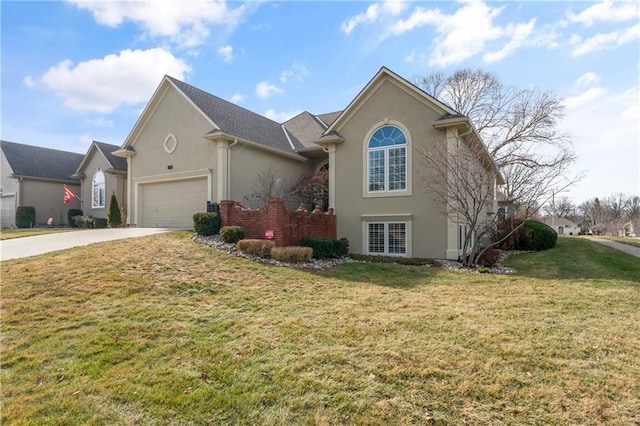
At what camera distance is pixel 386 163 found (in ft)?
47.5

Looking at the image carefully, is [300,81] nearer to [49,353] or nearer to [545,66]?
[545,66]

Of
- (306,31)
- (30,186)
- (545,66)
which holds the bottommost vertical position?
(30,186)

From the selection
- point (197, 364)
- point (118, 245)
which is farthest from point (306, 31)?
point (197, 364)

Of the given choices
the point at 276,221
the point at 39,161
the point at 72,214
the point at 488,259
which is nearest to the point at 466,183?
the point at 488,259

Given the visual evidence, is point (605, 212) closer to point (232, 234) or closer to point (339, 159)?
point (339, 159)

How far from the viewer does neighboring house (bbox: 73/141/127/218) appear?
74.0ft

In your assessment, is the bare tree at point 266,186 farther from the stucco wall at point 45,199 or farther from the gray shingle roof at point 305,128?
the stucco wall at point 45,199

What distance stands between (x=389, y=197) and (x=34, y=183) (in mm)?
25546

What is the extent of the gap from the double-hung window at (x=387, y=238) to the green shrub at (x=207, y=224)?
6093 millimetres

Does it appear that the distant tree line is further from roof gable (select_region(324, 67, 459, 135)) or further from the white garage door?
the white garage door

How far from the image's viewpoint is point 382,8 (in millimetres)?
11023

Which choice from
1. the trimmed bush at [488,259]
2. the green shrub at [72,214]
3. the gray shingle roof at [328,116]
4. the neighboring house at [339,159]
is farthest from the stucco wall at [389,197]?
the green shrub at [72,214]

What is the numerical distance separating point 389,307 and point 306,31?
9.52 m

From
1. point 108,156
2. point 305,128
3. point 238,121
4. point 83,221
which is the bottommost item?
point 83,221
